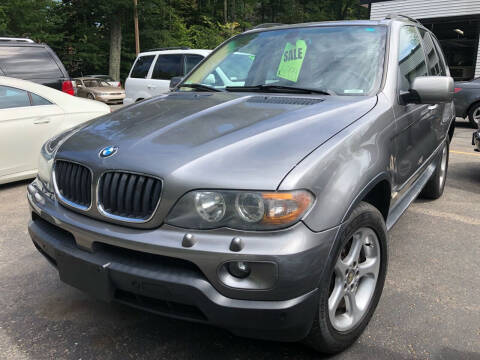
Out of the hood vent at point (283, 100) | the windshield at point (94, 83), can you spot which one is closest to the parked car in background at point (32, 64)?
the hood vent at point (283, 100)

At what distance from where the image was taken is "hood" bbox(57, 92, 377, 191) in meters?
1.88

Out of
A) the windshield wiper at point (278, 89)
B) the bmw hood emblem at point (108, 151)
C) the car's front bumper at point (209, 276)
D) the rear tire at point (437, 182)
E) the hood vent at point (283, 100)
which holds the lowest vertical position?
the rear tire at point (437, 182)

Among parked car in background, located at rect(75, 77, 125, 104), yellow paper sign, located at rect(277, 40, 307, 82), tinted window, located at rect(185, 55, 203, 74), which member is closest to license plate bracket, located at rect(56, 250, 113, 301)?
yellow paper sign, located at rect(277, 40, 307, 82)

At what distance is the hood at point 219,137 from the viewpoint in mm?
1883

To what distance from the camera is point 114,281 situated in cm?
195

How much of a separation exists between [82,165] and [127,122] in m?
0.46

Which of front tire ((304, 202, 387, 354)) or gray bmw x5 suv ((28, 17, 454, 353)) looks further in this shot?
front tire ((304, 202, 387, 354))

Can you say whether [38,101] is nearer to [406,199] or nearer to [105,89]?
[406,199]

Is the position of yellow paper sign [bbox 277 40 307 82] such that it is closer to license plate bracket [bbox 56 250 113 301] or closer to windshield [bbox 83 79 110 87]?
license plate bracket [bbox 56 250 113 301]

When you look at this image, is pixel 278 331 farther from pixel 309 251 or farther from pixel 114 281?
pixel 114 281

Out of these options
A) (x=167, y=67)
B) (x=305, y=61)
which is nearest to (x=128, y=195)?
(x=305, y=61)

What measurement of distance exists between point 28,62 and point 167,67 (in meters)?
2.75

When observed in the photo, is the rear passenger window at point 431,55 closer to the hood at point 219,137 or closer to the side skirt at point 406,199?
the side skirt at point 406,199

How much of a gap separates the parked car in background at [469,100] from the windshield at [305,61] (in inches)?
333
